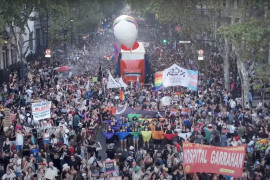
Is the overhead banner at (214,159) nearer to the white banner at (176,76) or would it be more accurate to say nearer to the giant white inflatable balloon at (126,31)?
the white banner at (176,76)

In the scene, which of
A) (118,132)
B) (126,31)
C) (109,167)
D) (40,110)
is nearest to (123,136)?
(118,132)

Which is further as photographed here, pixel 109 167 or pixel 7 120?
pixel 7 120

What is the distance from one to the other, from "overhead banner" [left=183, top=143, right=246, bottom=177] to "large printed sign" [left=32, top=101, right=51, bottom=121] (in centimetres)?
803

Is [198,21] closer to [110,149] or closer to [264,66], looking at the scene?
[264,66]

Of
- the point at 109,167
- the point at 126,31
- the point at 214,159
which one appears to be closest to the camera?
the point at 214,159

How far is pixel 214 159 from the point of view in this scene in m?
13.8

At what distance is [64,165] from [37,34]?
41.8 metres

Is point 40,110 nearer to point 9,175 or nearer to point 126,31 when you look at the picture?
point 9,175

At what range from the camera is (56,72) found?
3753 cm

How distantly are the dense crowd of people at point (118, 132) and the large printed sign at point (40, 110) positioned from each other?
1.09ft

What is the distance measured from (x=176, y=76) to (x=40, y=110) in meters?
8.54

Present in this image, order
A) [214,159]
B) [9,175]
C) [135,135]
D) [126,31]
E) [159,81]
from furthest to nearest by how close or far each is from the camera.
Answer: [126,31] < [159,81] < [135,135] < [9,175] < [214,159]

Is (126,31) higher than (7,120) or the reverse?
higher

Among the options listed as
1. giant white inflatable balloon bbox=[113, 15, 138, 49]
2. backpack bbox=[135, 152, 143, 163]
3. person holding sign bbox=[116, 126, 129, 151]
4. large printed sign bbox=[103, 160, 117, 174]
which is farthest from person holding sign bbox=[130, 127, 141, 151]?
giant white inflatable balloon bbox=[113, 15, 138, 49]
